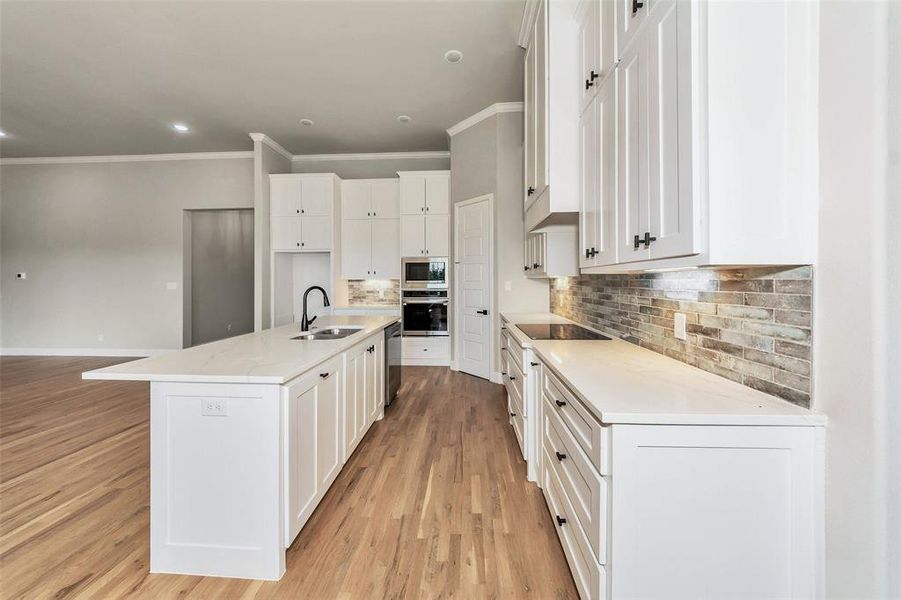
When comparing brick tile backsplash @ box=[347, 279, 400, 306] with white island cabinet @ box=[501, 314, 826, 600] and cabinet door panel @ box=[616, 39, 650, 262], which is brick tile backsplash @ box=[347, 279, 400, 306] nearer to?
cabinet door panel @ box=[616, 39, 650, 262]

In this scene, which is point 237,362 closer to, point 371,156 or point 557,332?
point 557,332

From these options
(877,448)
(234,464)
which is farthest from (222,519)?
(877,448)

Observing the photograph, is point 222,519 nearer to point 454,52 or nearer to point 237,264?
point 454,52

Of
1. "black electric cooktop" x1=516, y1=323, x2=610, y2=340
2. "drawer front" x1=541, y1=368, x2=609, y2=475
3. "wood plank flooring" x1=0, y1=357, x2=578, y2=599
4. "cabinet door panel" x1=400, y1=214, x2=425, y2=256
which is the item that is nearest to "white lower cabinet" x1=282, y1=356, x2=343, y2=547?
"wood plank flooring" x1=0, y1=357, x2=578, y2=599

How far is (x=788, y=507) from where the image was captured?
1.03 metres

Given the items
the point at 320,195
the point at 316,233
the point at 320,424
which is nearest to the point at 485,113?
the point at 320,195

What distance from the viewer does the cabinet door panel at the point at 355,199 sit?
5.57 meters

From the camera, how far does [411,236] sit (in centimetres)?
532

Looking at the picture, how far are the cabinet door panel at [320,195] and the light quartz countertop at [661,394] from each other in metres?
4.49

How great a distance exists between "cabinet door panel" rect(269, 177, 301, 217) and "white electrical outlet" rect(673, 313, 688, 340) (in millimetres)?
5089

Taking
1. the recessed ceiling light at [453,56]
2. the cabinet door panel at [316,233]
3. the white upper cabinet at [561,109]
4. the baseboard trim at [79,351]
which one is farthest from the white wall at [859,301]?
the baseboard trim at [79,351]

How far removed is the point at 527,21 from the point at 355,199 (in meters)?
3.46

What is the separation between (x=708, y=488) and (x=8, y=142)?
8823mm

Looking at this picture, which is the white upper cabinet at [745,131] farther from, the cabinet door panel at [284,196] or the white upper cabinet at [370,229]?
the cabinet door panel at [284,196]
